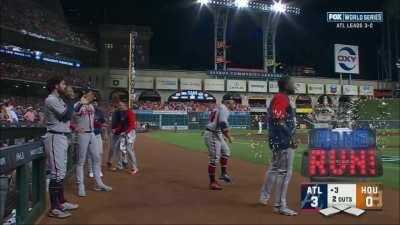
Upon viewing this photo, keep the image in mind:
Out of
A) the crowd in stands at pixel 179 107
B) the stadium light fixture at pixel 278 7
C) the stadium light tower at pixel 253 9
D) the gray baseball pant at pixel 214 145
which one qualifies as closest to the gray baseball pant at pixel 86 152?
the gray baseball pant at pixel 214 145

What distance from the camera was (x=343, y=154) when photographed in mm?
6730

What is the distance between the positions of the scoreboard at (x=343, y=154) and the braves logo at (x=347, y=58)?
41.4m

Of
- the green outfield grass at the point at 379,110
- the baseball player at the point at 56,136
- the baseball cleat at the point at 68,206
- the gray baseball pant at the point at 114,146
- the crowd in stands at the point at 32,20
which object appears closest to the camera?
the baseball player at the point at 56,136

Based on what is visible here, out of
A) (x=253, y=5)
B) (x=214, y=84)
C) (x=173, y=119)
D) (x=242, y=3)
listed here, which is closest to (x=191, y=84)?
(x=214, y=84)

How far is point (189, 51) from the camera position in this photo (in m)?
71.4

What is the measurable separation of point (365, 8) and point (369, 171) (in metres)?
51.2

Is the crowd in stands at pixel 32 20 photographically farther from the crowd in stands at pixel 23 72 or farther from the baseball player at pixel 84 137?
the baseball player at pixel 84 137

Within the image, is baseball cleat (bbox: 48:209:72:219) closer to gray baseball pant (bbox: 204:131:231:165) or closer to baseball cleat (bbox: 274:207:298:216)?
baseball cleat (bbox: 274:207:298:216)

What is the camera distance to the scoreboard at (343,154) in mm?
6645

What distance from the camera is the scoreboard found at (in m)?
6.64

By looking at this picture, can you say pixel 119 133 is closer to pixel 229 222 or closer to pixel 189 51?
pixel 229 222

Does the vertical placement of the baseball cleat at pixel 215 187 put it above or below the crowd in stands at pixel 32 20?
below
